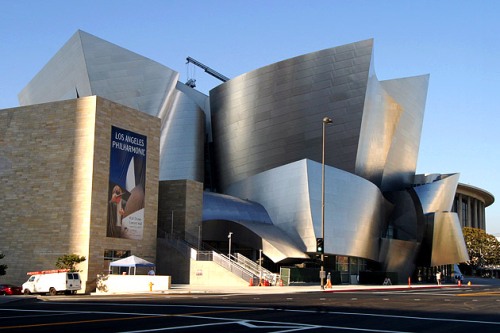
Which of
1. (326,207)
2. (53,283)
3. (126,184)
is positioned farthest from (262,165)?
(53,283)

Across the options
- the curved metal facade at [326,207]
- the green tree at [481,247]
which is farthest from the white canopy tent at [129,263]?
the green tree at [481,247]

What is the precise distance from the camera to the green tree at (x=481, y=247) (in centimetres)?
12375

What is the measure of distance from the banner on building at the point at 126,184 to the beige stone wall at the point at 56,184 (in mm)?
646

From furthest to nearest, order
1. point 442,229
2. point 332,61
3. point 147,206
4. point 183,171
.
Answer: point 183,171, point 442,229, point 332,61, point 147,206

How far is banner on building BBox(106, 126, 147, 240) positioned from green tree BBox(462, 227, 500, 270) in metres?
90.7

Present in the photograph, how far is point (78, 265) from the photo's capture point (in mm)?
44156

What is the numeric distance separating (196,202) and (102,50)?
2297 centimetres

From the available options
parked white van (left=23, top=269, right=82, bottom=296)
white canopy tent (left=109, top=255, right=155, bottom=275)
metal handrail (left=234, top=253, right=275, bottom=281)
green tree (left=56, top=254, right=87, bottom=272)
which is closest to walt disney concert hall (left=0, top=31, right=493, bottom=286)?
green tree (left=56, top=254, right=87, bottom=272)

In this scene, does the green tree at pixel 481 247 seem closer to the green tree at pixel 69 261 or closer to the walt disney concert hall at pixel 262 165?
the walt disney concert hall at pixel 262 165

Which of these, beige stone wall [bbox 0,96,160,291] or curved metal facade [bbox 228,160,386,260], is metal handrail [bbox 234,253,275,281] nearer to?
curved metal facade [bbox 228,160,386,260]

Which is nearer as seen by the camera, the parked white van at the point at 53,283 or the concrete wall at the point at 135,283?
the parked white van at the point at 53,283

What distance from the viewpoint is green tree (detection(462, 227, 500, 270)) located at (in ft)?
406

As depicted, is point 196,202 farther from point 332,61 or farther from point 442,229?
point 442,229

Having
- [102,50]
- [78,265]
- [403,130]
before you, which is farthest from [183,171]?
[78,265]
